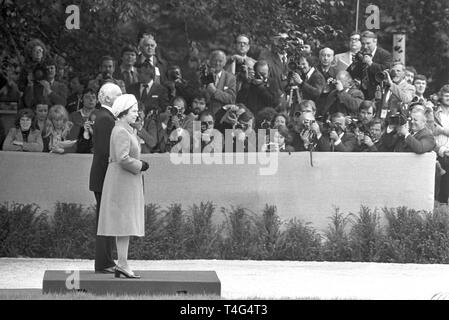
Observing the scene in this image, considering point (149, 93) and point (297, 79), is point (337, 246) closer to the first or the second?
point (297, 79)

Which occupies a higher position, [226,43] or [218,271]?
[226,43]

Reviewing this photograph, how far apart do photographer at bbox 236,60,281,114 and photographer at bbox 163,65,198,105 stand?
0.60 meters

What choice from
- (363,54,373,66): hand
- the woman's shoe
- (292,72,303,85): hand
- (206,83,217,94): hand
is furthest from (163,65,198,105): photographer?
the woman's shoe

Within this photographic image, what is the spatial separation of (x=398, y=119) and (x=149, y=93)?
3.03 metres

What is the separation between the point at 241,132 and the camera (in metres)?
17.0

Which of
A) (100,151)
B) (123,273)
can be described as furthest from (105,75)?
(123,273)

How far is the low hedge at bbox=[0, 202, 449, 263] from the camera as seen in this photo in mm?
16359

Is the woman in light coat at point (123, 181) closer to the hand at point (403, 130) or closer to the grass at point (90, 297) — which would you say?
the grass at point (90, 297)

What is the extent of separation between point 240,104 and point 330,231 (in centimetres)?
192

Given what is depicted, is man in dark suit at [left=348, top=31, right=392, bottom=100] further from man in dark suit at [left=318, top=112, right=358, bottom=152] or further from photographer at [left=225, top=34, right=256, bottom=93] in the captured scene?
photographer at [left=225, top=34, right=256, bottom=93]
